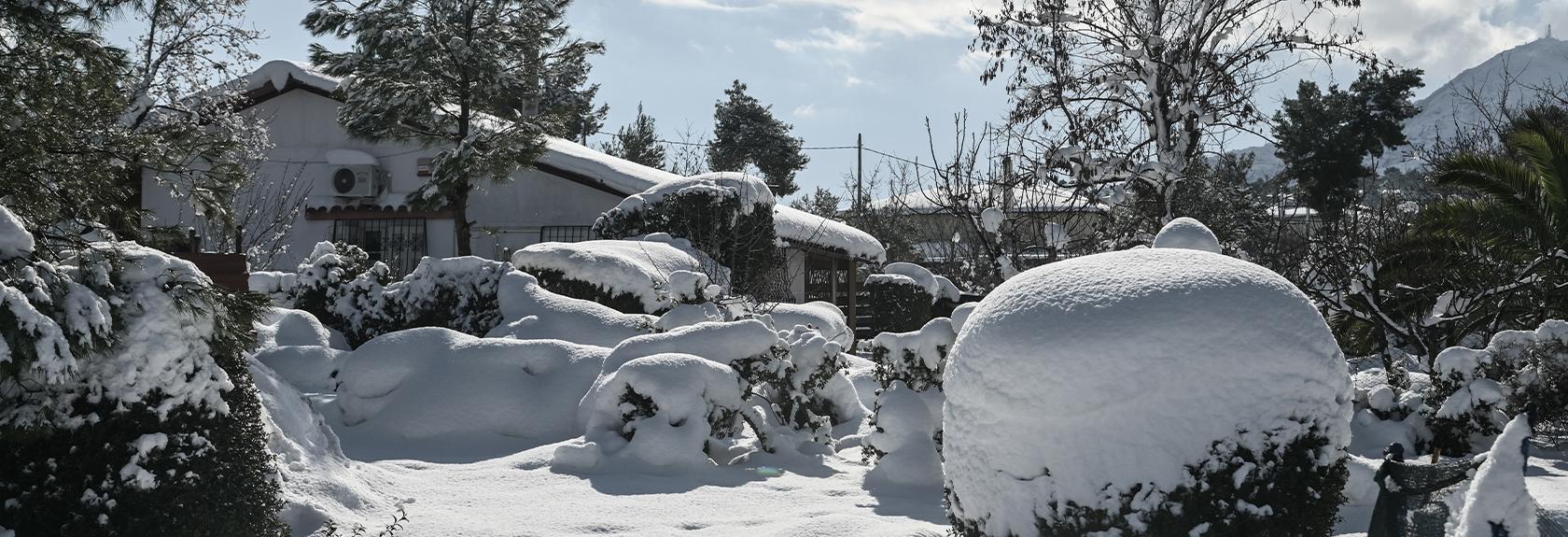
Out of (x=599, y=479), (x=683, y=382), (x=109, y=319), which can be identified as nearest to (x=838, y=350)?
(x=683, y=382)

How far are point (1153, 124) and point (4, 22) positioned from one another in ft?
31.8

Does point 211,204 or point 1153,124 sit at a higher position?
point 1153,124

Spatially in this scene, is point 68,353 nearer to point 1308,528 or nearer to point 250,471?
point 250,471

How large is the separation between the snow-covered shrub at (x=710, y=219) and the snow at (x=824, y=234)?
2.31 metres

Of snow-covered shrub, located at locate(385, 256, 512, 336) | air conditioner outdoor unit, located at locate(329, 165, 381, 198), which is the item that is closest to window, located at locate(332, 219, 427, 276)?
air conditioner outdoor unit, located at locate(329, 165, 381, 198)

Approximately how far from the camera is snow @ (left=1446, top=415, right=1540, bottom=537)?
127 inches

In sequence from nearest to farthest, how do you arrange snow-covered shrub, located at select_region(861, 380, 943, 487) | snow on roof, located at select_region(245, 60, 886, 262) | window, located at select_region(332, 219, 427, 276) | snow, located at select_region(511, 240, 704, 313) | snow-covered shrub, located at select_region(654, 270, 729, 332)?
snow-covered shrub, located at select_region(861, 380, 943, 487) → snow-covered shrub, located at select_region(654, 270, 729, 332) → snow, located at select_region(511, 240, 704, 313) → snow on roof, located at select_region(245, 60, 886, 262) → window, located at select_region(332, 219, 427, 276)

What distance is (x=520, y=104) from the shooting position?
28.4 meters

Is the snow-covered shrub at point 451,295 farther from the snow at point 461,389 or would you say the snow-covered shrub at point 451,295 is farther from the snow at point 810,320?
the snow at point 810,320

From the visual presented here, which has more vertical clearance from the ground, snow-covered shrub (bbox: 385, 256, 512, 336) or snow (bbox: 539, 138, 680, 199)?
snow (bbox: 539, 138, 680, 199)

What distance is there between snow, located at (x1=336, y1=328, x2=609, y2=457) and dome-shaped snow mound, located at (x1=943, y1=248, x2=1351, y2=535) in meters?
4.84

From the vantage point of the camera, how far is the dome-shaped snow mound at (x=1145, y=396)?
3.68m

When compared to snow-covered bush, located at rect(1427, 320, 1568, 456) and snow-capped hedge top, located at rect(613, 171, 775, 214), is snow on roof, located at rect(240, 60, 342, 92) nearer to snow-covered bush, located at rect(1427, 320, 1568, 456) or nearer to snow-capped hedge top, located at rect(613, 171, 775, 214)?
snow-capped hedge top, located at rect(613, 171, 775, 214)

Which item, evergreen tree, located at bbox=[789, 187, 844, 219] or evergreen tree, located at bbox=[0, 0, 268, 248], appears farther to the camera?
evergreen tree, located at bbox=[789, 187, 844, 219]
